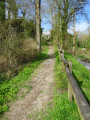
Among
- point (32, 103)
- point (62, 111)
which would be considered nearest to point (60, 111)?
point (62, 111)

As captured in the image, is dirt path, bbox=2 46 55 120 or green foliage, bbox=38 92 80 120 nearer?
green foliage, bbox=38 92 80 120

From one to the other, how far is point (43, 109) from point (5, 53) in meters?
4.24

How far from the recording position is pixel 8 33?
20.1ft

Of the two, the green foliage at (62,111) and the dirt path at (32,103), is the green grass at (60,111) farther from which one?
the dirt path at (32,103)

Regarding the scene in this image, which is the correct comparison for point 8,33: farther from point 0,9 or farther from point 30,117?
point 0,9

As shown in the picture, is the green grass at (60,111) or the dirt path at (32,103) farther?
the dirt path at (32,103)

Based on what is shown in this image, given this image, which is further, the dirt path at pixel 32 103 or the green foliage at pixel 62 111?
the dirt path at pixel 32 103

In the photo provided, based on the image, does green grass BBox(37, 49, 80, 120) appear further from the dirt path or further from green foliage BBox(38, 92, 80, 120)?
the dirt path

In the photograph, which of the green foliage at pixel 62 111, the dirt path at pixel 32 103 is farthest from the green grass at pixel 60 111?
the dirt path at pixel 32 103

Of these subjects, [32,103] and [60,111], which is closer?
[60,111]

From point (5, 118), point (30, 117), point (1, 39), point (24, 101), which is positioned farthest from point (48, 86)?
point (1, 39)

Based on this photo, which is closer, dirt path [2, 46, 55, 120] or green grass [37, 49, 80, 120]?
green grass [37, 49, 80, 120]

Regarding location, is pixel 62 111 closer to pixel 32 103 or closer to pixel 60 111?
pixel 60 111

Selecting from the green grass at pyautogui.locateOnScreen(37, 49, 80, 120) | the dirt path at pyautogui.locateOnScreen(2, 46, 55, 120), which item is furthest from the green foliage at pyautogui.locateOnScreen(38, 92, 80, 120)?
the dirt path at pyautogui.locateOnScreen(2, 46, 55, 120)
